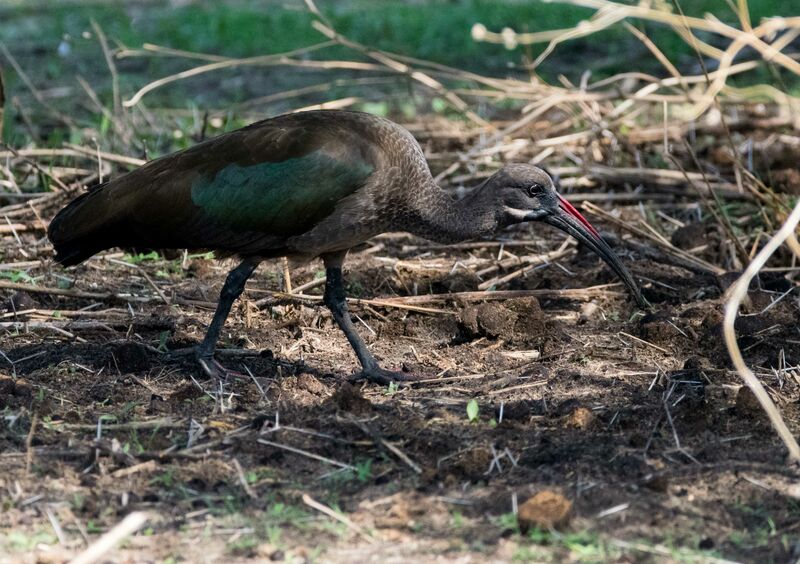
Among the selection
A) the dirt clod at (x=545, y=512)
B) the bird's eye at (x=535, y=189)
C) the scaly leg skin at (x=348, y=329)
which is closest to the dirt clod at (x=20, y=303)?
the scaly leg skin at (x=348, y=329)

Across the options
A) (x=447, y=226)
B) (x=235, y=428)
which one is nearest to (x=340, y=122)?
(x=447, y=226)

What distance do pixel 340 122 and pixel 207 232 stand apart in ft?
2.47

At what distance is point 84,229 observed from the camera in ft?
17.6

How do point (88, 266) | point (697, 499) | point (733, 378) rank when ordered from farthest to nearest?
1. point (88, 266)
2. point (733, 378)
3. point (697, 499)

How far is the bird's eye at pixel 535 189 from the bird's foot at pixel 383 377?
102 centimetres

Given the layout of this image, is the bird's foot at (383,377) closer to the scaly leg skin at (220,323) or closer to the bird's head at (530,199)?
the scaly leg skin at (220,323)

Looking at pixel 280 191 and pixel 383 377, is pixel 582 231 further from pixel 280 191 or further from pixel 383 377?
Result: pixel 280 191

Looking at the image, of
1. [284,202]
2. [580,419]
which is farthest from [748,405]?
[284,202]

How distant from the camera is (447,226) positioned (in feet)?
18.1

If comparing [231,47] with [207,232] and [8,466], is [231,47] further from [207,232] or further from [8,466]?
[8,466]

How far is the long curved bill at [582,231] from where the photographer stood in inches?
223

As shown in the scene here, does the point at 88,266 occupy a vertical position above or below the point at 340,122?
below

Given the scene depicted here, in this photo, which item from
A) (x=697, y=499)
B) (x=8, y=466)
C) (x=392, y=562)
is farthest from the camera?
(x=8, y=466)

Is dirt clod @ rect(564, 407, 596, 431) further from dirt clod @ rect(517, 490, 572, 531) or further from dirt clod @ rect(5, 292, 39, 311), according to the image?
dirt clod @ rect(5, 292, 39, 311)
